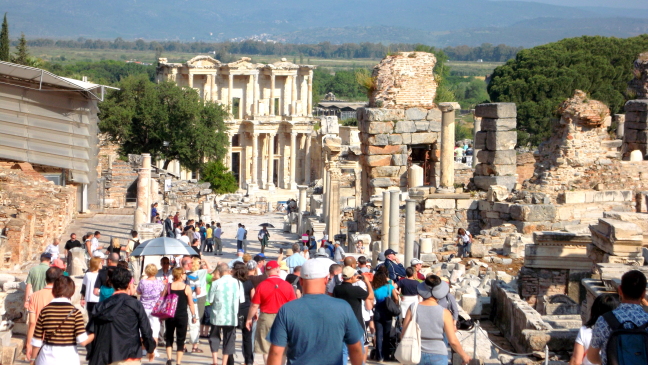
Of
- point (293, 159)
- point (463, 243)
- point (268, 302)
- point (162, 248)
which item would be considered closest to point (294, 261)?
point (162, 248)

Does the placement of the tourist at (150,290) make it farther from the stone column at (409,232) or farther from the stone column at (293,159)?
the stone column at (293,159)

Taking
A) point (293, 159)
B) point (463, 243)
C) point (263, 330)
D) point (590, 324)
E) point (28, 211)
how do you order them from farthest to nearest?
1. point (293, 159)
2. point (28, 211)
3. point (463, 243)
4. point (263, 330)
5. point (590, 324)

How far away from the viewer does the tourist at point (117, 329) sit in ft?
25.7

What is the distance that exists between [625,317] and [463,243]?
12.4 m

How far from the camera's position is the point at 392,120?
22.6 meters

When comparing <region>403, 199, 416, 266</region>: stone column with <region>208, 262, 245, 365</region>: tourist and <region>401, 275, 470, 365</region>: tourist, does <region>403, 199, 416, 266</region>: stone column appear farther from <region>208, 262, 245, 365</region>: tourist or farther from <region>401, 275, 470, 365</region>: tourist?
<region>401, 275, 470, 365</region>: tourist

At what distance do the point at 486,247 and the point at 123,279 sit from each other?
11.4 metres

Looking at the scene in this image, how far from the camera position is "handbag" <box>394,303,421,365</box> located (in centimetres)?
788

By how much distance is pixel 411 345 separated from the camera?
25.9ft

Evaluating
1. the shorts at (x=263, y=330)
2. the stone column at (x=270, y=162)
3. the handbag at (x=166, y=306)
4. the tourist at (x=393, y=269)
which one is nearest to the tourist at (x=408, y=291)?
the tourist at (x=393, y=269)

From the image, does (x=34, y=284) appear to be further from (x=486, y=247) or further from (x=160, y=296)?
(x=486, y=247)

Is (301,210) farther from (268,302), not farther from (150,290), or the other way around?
(268,302)

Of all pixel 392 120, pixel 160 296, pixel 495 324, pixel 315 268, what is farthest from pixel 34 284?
pixel 392 120

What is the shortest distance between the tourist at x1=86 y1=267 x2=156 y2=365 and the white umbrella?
5115 millimetres
